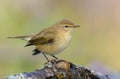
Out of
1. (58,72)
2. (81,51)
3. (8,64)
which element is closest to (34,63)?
(8,64)

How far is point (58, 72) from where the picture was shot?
504 cm

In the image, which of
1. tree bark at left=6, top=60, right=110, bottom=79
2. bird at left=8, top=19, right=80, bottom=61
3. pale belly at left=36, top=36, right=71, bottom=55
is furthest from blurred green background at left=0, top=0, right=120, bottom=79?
tree bark at left=6, top=60, right=110, bottom=79

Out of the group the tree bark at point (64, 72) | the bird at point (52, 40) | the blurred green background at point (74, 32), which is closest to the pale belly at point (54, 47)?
the bird at point (52, 40)

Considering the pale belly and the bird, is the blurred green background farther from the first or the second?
the pale belly

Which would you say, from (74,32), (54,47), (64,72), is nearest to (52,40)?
(54,47)

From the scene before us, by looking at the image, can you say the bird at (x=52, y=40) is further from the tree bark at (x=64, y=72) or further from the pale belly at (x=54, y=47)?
the tree bark at (x=64, y=72)

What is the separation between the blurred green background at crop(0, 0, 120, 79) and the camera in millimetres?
9141

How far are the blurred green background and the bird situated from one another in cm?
190

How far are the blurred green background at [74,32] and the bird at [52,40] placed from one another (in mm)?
→ 1902

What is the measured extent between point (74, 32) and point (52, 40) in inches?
140

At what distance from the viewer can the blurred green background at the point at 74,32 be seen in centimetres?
914

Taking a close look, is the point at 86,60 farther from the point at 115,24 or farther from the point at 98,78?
the point at 98,78

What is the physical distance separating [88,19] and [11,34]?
5.73 feet

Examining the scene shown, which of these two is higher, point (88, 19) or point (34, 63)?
point (88, 19)
